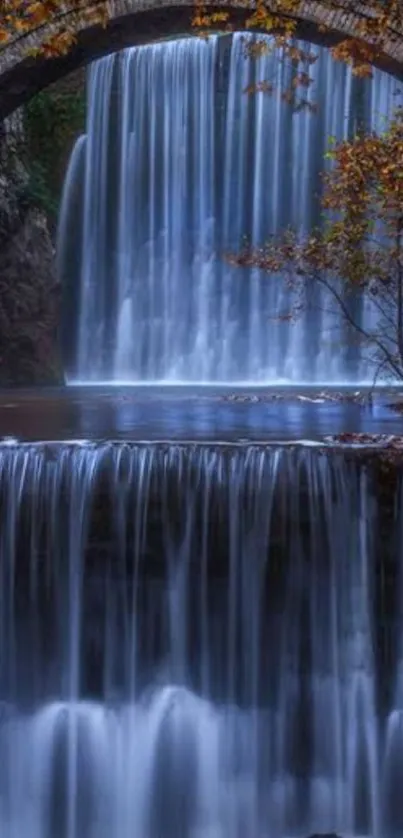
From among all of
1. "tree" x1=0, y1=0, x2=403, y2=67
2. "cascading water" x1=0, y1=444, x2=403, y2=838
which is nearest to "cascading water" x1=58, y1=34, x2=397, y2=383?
"tree" x1=0, y1=0, x2=403, y2=67

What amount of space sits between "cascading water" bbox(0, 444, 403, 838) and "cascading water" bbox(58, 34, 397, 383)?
13.2 meters

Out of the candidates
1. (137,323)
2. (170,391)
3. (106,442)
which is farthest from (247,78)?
(106,442)

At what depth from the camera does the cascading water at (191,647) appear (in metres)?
8.30

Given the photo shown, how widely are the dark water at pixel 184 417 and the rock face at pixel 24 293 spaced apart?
415cm

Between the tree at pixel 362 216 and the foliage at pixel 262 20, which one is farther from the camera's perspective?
the tree at pixel 362 216

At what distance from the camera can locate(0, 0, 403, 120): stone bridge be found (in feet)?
38.8

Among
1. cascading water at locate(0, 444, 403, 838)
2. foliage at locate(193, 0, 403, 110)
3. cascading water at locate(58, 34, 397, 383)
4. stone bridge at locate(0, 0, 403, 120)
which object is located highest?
cascading water at locate(58, 34, 397, 383)

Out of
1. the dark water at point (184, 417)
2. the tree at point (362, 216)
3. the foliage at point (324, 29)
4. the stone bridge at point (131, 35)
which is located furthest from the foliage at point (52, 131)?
the tree at point (362, 216)

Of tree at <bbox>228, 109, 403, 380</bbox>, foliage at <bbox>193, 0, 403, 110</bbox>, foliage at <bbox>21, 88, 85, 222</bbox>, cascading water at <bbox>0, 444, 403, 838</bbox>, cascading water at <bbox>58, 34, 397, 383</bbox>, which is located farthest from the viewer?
foliage at <bbox>21, 88, 85, 222</bbox>

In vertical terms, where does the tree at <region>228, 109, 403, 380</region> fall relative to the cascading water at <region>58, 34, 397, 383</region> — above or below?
below

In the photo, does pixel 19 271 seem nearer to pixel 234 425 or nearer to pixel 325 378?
pixel 325 378

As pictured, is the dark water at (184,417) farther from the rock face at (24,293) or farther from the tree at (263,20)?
the rock face at (24,293)

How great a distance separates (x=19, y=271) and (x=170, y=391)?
4.83 meters

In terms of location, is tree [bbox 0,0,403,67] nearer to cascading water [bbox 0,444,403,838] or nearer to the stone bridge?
the stone bridge
